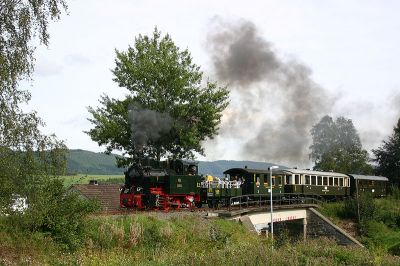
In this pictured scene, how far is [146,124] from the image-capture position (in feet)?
94.9

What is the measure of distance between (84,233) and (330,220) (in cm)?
2876

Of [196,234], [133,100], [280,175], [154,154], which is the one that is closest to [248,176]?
[280,175]

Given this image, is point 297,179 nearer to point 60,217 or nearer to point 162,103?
point 162,103

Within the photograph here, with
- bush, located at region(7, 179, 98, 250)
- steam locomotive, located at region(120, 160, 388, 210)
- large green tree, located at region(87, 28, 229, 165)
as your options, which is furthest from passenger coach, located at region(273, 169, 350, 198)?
bush, located at region(7, 179, 98, 250)

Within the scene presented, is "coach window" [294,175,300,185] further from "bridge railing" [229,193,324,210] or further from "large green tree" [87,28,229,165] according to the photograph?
"large green tree" [87,28,229,165]

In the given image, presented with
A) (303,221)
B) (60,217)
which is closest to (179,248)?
(60,217)

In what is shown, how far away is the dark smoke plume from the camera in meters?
28.0

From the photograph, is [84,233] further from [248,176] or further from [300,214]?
[300,214]

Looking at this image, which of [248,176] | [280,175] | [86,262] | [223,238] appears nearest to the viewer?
[86,262]

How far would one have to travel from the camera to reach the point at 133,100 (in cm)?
3203

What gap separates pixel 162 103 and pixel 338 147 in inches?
1952

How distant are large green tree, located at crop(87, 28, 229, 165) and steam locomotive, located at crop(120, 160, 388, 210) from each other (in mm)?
3271

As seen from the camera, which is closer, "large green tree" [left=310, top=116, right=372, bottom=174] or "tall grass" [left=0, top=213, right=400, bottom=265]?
"tall grass" [left=0, top=213, right=400, bottom=265]

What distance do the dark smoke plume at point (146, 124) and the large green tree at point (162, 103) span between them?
9cm
